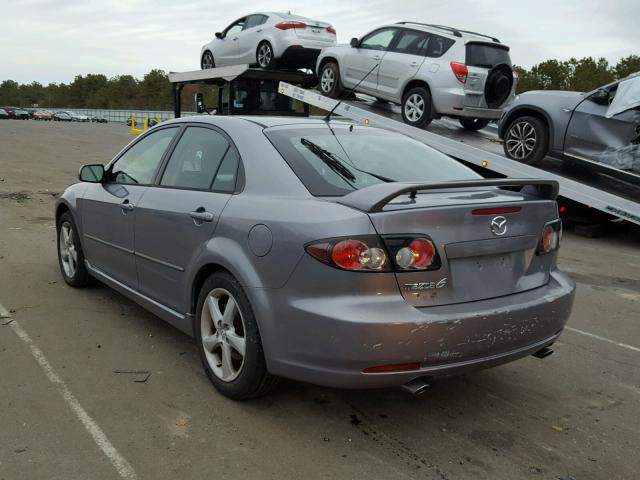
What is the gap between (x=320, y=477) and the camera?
8.86 ft

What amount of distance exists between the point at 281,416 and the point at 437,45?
8895 mm

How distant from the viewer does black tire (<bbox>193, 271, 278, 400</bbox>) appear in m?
3.10

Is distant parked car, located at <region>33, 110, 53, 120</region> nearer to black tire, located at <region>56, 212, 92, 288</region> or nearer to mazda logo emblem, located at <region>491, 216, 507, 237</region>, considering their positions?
black tire, located at <region>56, 212, 92, 288</region>

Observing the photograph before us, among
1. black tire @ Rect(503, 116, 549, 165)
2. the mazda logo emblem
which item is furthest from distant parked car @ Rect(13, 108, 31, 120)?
the mazda logo emblem

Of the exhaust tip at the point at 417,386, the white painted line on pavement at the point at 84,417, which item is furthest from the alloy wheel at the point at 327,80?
the exhaust tip at the point at 417,386

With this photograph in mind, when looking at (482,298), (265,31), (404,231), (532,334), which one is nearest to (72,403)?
(404,231)

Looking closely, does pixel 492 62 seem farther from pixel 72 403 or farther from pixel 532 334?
pixel 72 403

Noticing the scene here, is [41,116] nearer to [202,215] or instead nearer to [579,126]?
[579,126]

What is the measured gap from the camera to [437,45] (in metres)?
10.6

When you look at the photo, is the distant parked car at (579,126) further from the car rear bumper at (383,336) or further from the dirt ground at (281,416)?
the car rear bumper at (383,336)

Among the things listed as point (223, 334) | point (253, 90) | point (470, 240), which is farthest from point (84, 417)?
point (253, 90)

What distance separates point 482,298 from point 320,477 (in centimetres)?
114

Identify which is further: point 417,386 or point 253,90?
point 253,90

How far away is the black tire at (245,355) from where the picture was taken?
10.2 feet
